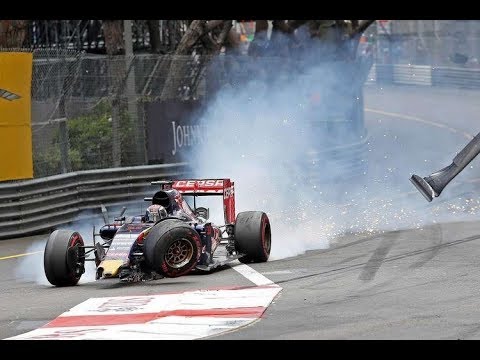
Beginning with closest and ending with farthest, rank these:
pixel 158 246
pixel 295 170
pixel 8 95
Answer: pixel 158 246 < pixel 8 95 < pixel 295 170

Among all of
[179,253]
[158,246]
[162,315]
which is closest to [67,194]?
[179,253]

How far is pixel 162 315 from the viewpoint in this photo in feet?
38.8

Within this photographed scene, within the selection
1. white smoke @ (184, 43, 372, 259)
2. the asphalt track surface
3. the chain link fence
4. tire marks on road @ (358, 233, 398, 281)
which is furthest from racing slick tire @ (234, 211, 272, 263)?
the chain link fence

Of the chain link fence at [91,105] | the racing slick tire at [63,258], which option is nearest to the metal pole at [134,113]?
the chain link fence at [91,105]

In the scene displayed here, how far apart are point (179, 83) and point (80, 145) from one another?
11.3 feet

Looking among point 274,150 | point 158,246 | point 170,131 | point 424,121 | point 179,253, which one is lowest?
point 179,253

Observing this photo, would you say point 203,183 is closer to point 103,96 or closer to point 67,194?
point 67,194

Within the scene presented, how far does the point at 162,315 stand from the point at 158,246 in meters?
2.45

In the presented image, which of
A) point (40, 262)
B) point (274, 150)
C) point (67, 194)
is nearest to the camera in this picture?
point (40, 262)

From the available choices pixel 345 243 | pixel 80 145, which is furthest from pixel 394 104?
pixel 345 243

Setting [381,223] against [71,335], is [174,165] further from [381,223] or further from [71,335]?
[71,335]

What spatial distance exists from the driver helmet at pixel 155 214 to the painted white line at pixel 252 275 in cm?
124

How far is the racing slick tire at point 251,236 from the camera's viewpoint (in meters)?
15.9

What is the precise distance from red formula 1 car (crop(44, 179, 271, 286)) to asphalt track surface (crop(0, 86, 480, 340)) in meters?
0.19
